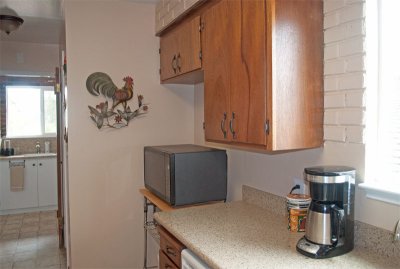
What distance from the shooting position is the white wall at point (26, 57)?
171 inches

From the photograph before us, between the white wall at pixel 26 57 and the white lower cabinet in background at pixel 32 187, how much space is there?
1387mm

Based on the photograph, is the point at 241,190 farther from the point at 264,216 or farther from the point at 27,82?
the point at 27,82

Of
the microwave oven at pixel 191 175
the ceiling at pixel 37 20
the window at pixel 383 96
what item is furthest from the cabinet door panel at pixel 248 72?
the ceiling at pixel 37 20

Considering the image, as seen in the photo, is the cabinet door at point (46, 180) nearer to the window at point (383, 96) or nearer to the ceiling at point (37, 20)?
the ceiling at point (37, 20)

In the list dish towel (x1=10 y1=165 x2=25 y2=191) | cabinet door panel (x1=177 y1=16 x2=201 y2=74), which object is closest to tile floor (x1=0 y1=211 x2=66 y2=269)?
dish towel (x1=10 y1=165 x2=25 y2=191)

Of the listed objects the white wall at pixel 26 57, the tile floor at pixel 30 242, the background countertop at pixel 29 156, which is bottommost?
the tile floor at pixel 30 242

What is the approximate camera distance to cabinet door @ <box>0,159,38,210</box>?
504 cm

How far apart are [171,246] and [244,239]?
0.46m

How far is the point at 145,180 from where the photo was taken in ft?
9.28

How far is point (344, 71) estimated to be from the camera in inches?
61.2

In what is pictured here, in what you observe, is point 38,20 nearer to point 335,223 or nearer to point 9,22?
point 9,22

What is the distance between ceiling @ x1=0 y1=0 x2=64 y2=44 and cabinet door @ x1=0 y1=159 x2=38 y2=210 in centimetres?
187

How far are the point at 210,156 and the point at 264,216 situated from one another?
563mm

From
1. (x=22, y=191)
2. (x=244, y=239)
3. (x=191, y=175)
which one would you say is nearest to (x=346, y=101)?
(x=244, y=239)
